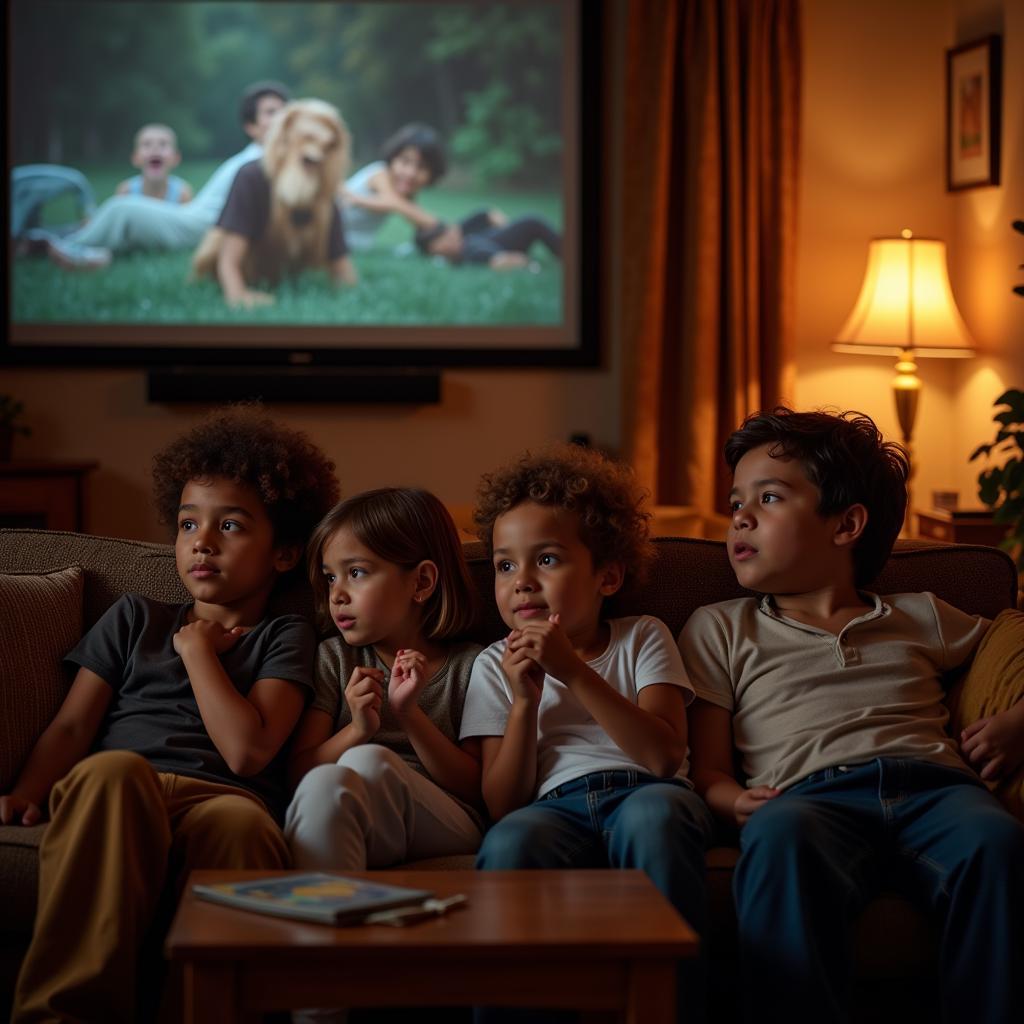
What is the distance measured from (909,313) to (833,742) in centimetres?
274

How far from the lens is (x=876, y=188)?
494 centimetres

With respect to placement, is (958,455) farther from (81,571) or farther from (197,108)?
(81,571)

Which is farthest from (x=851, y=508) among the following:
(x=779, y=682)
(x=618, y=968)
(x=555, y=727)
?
(x=618, y=968)

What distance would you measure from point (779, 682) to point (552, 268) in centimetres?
296

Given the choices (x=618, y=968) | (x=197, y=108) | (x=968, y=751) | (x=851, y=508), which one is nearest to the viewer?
(x=618, y=968)

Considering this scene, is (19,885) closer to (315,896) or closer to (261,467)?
(315,896)

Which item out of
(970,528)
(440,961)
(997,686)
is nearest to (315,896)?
(440,961)

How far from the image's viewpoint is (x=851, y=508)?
7.19ft

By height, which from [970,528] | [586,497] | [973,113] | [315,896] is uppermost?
[973,113]

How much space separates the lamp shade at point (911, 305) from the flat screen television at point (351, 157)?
3.10 feet

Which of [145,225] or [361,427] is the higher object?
[145,225]

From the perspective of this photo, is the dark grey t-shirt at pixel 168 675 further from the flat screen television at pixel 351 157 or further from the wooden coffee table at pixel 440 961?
the flat screen television at pixel 351 157

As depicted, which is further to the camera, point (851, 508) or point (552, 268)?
point (552, 268)

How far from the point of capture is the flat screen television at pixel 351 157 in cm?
467
